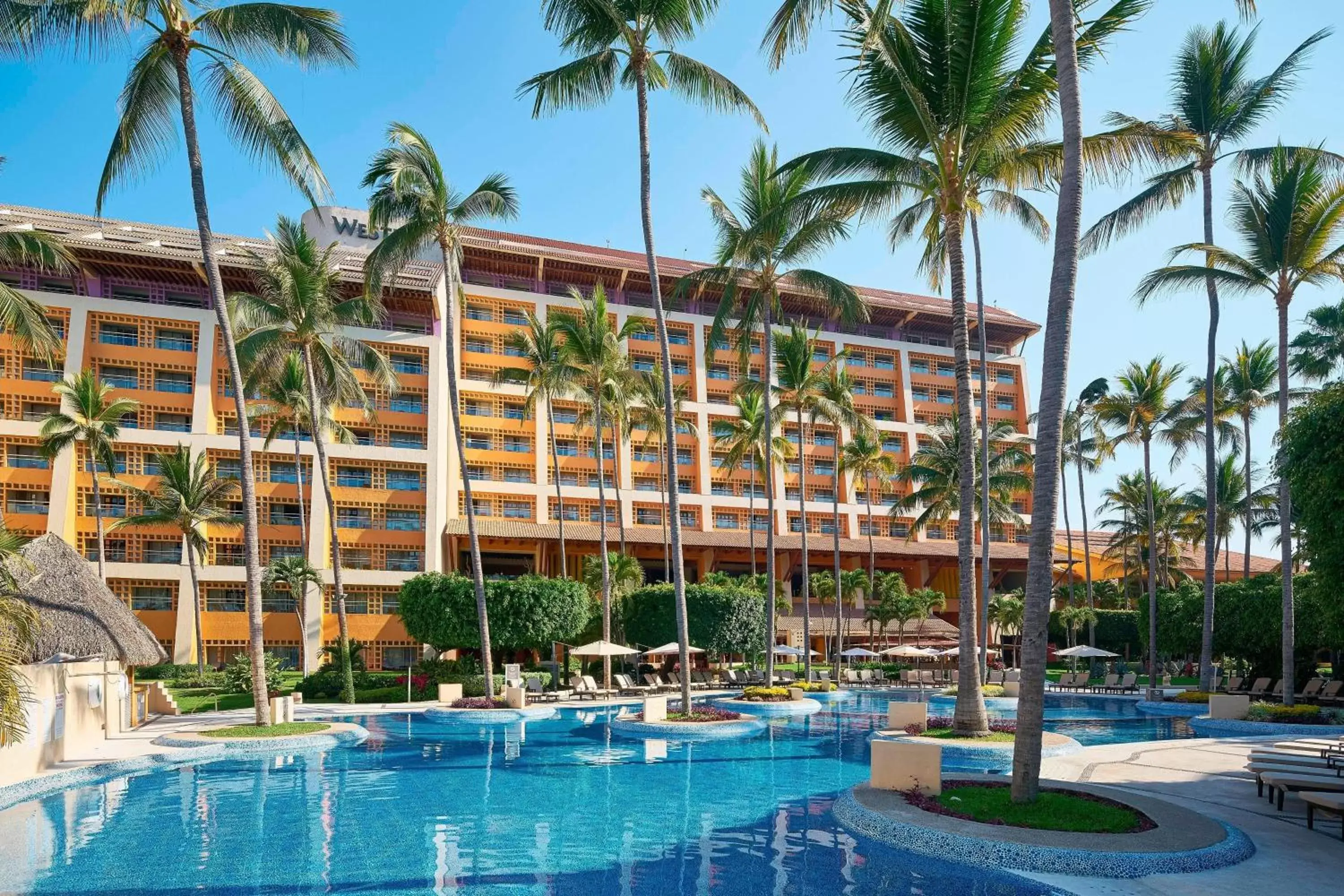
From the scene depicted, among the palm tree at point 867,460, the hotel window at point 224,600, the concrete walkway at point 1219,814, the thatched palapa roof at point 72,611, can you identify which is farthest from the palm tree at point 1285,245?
the hotel window at point 224,600

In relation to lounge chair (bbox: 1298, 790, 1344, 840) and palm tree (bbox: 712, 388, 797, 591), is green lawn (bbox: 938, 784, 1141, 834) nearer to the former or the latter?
lounge chair (bbox: 1298, 790, 1344, 840)

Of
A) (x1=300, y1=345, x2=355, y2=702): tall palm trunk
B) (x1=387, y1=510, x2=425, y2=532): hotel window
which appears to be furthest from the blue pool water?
(x1=387, y1=510, x2=425, y2=532): hotel window

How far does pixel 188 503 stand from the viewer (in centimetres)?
3959

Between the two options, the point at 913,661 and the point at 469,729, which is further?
the point at 913,661

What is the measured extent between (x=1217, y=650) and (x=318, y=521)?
4063 cm

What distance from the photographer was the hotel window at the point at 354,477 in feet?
160

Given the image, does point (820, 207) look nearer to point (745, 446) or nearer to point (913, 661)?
point (745, 446)

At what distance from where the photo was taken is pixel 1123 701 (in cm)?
3419

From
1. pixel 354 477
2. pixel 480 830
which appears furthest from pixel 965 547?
pixel 354 477

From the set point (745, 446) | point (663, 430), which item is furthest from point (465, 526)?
point (745, 446)

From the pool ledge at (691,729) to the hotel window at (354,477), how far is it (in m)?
30.0

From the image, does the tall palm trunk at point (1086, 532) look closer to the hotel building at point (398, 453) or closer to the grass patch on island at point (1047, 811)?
the hotel building at point (398, 453)

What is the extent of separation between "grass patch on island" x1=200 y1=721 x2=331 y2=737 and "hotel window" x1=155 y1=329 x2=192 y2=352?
107ft

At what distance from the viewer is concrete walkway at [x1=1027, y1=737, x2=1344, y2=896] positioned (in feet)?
29.6
